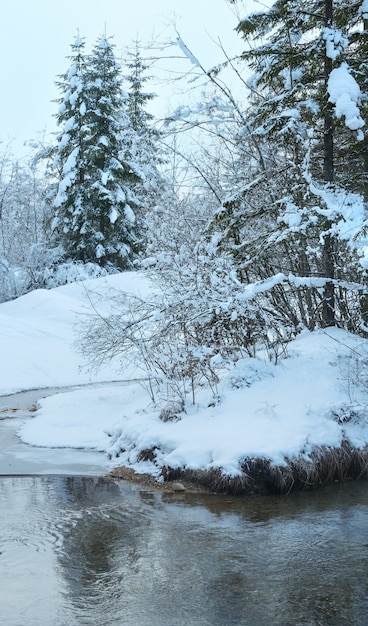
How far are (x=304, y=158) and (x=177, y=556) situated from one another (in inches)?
310

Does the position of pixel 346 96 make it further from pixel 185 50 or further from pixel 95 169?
pixel 95 169

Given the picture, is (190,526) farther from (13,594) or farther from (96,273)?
(96,273)

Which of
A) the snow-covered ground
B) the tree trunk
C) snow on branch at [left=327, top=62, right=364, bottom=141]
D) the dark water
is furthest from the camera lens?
the tree trunk

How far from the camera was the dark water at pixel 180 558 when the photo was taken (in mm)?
5047

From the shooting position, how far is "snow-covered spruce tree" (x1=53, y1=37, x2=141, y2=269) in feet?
93.9

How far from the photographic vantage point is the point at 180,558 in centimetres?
616

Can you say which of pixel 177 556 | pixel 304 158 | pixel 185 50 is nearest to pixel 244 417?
pixel 177 556

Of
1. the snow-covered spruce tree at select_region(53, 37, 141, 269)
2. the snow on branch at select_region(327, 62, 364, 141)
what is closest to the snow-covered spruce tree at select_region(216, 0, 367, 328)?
the snow on branch at select_region(327, 62, 364, 141)

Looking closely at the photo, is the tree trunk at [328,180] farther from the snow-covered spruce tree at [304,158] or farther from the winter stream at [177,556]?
the winter stream at [177,556]

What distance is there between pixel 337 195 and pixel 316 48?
2875 millimetres

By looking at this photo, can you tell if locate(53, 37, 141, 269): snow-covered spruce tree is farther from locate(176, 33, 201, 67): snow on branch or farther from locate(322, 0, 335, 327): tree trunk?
locate(322, 0, 335, 327): tree trunk

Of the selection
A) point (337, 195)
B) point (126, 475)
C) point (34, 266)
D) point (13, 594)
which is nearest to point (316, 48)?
point (337, 195)

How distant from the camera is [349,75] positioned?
10156mm

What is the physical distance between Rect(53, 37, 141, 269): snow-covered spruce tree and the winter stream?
2115cm
